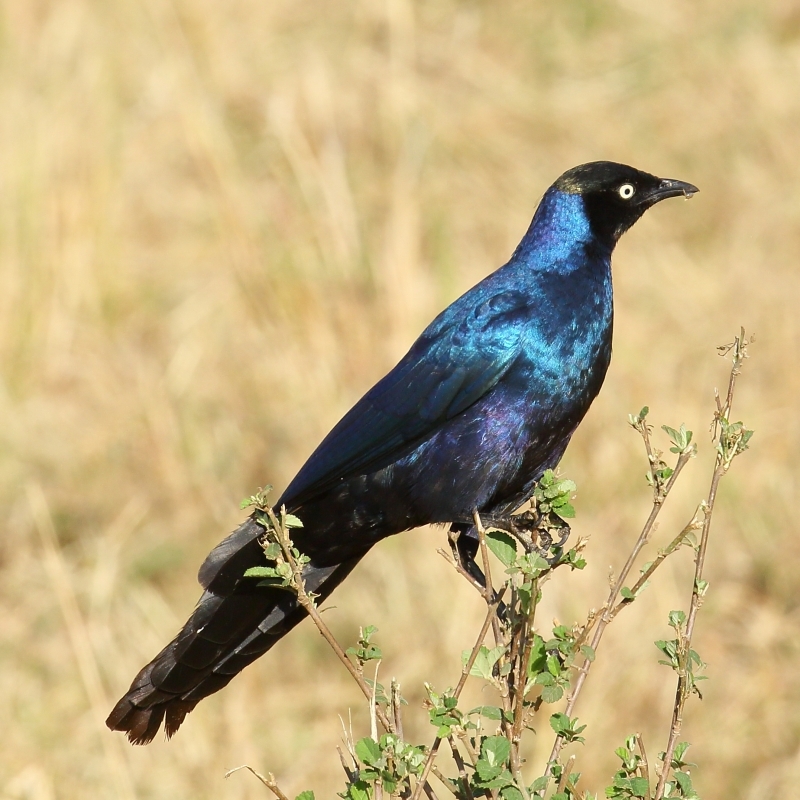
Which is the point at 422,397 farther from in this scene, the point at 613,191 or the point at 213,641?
the point at 613,191

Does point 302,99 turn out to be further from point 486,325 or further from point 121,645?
point 486,325

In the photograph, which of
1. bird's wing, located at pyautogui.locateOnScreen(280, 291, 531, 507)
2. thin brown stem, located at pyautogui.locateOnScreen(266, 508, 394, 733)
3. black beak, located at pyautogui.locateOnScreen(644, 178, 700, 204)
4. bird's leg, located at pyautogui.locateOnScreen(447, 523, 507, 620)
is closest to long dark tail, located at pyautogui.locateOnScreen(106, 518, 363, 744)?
bird's wing, located at pyautogui.locateOnScreen(280, 291, 531, 507)

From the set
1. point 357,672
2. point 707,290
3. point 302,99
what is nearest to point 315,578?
point 357,672

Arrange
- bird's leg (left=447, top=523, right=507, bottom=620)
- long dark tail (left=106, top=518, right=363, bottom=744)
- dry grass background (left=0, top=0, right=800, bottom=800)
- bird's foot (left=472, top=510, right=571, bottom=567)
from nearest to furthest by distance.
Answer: bird's foot (left=472, top=510, right=571, bottom=567) → long dark tail (left=106, top=518, right=363, bottom=744) → bird's leg (left=447, top=523, right=507, bottom=620) → dry grass background (left=0, top=0, right=800, bottom=800)

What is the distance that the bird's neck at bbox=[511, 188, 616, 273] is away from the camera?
131 inches

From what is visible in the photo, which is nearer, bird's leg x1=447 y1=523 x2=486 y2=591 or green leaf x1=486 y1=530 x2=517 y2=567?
green leaf x1=486 y1=530 x2=517 y2=567

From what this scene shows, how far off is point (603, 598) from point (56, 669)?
7.53ft

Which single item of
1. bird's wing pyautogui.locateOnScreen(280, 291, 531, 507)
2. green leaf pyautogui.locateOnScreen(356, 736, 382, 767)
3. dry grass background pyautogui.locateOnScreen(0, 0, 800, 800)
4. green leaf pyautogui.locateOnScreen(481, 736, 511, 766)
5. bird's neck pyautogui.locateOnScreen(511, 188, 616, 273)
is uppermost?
dry grass background pyautogui.locateOnScreen(0, 0, 800, 800)

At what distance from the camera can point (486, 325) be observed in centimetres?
317

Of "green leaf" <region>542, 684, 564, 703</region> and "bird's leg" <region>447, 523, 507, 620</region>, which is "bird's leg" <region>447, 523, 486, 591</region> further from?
"green leaf" <region>542, 684, 564, 703</region>

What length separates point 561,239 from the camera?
133 inches

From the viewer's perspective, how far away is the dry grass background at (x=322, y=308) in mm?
Answer: 5016

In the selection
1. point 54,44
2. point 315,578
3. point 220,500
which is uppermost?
point 54,44

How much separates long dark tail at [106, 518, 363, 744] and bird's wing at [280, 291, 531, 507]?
20cm
